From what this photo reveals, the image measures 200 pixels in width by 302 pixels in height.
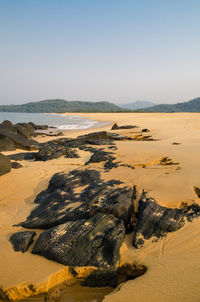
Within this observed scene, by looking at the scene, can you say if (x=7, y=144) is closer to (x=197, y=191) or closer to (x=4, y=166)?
(x=4, y=166)

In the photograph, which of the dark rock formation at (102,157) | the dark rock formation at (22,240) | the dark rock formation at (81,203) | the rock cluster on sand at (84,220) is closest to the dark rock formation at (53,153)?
the dark rock formation at (102,157)

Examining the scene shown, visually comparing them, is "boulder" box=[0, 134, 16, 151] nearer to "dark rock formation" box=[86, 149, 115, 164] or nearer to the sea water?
"dark rock formation" box=[86, 149, 115, 164]

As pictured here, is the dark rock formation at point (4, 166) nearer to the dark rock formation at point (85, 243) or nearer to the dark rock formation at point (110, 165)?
the dark rock formation at point (110, 165)

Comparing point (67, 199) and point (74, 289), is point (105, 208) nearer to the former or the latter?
point (67, 199)

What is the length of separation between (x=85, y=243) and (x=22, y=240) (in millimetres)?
1192

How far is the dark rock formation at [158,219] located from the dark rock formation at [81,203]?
1.02 feet

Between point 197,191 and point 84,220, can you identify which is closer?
point 84,220

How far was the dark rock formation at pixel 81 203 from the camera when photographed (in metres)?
4.06

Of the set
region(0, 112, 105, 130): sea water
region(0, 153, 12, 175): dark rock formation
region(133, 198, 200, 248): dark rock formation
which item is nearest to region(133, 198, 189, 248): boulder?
region(133, 198, 200, 248): dark rock formation

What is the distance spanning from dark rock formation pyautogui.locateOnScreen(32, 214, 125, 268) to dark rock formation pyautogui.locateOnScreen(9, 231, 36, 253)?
0.20 m

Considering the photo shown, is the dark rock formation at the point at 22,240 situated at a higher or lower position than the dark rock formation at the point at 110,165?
lower

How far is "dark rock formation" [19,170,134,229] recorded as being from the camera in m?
4.06

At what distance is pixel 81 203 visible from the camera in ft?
14.7

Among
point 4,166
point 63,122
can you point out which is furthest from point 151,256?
point 63,122
